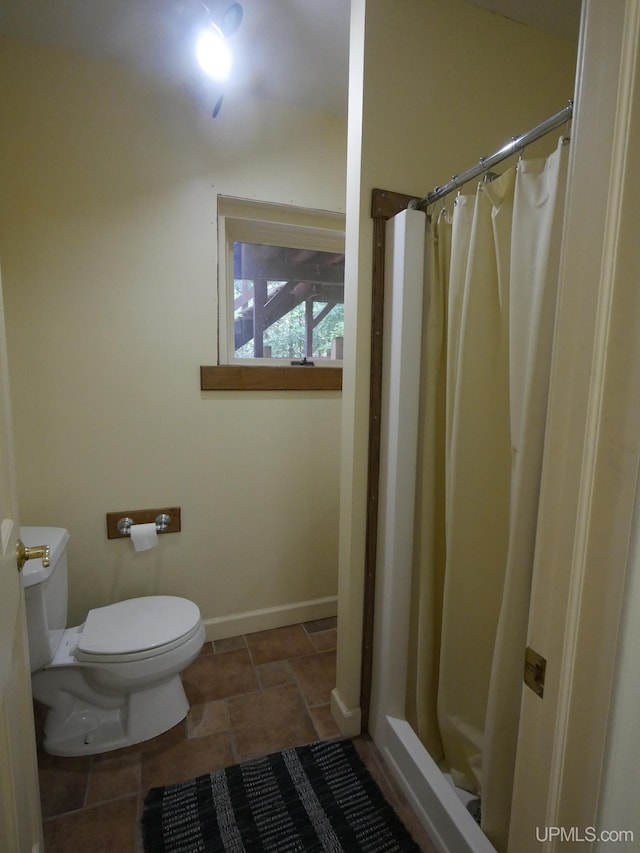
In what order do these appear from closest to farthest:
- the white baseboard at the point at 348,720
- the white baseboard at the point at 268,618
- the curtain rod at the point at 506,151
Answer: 1. the curtain rod at the point at 506,151
2. the white baseboard at the point at 348,720
3. the white baseboard at the point at 268,618

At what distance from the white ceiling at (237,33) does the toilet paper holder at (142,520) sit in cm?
176

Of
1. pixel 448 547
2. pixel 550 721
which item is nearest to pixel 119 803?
pixel 448 547

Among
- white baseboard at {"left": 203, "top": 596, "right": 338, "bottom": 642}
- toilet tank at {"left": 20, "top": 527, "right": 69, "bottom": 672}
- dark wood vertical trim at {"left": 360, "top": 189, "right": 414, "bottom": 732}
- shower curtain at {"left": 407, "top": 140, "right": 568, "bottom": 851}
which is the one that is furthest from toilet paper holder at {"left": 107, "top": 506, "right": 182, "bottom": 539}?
shower curtain at {"left": 407, "top": 140, "right": 568, "bottom": 851}

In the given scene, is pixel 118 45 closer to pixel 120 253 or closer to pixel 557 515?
pixel 120 253

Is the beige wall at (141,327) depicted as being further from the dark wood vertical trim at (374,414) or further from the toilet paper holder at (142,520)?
the dark wood vertical trim at (374,414)

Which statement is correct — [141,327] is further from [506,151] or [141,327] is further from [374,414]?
[506,151]

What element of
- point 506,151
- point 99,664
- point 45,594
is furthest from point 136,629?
point 506,151

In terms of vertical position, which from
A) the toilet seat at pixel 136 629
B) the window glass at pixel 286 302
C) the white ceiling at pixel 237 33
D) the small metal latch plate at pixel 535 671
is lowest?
the toilet seat at pixel 136 629

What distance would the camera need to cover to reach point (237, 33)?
58.2 inches

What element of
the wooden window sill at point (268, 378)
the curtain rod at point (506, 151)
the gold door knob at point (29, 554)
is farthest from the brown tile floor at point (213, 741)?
the curtain rod at point (506, 151)

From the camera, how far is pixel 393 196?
1.31m

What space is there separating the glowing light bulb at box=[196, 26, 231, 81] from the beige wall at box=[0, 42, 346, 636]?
1.15ft

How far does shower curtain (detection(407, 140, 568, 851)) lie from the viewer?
945mm

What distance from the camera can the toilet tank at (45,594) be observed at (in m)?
1.36
